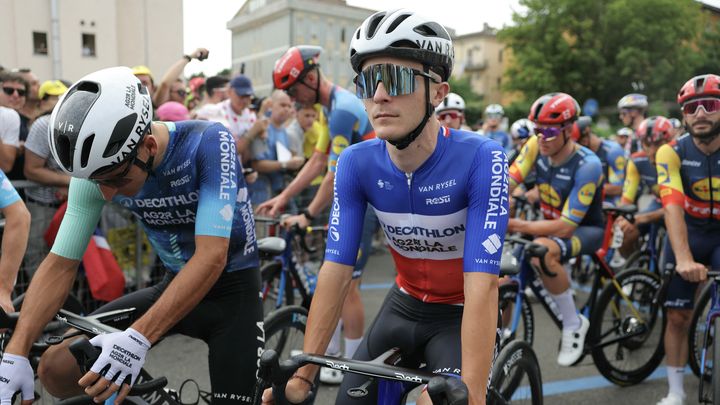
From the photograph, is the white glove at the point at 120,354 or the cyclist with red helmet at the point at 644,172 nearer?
the white glove at the point at 120,354

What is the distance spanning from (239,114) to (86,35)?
29117mm

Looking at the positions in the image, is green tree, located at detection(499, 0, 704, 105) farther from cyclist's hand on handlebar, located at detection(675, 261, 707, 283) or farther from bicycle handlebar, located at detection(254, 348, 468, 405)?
bicycle handlebar, located at detection(254, 348, 468, 405)

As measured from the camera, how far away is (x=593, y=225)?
16.8ft

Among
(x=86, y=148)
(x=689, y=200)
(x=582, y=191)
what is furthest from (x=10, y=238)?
(x=689, y=200)

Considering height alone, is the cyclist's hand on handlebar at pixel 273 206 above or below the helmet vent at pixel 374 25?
below

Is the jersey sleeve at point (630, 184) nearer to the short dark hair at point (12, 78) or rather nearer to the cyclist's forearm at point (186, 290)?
the cyclist's forearm at point (186, 290)

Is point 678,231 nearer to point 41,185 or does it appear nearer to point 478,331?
point 478,331

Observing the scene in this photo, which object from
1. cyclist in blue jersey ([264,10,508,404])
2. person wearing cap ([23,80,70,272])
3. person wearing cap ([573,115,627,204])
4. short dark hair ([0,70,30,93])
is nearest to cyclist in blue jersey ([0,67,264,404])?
cyclist in blue jersey ([264,10,508,404])

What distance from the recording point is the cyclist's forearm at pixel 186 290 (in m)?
2.24

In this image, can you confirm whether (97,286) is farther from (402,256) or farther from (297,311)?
(402,256)

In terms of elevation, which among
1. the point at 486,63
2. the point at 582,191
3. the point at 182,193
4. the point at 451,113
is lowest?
the point at 582,191

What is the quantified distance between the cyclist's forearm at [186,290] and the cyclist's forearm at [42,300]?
57 cm

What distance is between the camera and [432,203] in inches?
90.7

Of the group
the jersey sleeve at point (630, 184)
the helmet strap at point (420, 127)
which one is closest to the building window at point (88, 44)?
the jersey sleeve at point (630, 184)
